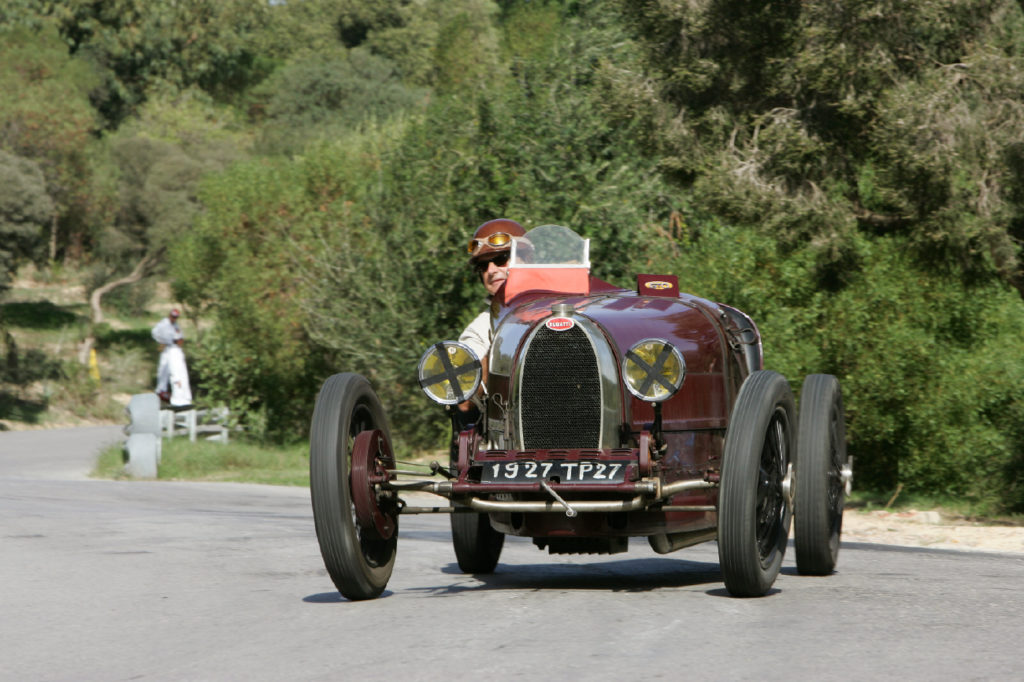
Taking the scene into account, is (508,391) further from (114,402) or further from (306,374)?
(114,402)

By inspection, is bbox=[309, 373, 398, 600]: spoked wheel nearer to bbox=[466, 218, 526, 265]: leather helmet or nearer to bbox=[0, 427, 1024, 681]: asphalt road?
bbox=[0, 427, 1024, 681]: asphalt road

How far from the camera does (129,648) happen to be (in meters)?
6.23

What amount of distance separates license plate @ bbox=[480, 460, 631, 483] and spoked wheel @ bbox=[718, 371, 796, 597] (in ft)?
1.78

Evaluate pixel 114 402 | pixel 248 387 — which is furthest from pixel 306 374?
pixel 114 402

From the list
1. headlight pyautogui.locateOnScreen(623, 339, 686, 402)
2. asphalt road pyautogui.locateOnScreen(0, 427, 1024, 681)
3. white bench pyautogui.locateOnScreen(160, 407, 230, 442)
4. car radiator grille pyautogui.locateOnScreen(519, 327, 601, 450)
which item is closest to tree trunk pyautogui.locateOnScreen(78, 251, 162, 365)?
white bench pyautogui.locateOnScreen(160, 407, 230, 442)

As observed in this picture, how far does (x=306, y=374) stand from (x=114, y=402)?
2006 centimetres

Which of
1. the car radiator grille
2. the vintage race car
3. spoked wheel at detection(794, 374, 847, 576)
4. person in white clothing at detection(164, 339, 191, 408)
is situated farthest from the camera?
person in white clothing at detection(164, 339, 191, 408)

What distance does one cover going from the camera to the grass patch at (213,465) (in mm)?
20922

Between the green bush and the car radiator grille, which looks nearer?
the car radiator grille

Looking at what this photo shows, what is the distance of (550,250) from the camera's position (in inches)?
342

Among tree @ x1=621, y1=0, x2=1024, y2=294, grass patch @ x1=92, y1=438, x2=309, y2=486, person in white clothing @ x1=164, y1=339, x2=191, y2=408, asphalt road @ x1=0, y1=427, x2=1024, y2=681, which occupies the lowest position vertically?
grass patch @ x1=92, y1=438, x2=309, y2=486

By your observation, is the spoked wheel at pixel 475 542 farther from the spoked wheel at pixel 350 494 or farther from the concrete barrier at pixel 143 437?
the concrete barrier at pixel 143 437

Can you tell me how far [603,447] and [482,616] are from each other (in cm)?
116

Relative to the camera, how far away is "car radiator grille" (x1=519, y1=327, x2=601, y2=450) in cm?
728
